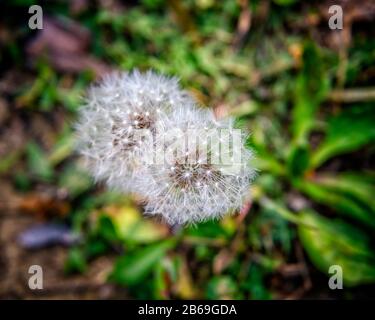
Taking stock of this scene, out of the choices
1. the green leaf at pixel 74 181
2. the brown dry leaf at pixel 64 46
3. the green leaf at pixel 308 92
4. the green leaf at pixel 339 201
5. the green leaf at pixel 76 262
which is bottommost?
the green leaf at pixel 76 262

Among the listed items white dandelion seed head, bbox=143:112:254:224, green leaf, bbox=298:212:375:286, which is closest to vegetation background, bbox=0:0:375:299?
green leaf, bbox=298:212:375:286

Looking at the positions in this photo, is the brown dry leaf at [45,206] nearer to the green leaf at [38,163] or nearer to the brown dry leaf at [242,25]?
the green leaf at [38,163]

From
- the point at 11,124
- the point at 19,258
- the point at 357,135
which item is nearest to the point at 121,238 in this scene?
the point at 19,258

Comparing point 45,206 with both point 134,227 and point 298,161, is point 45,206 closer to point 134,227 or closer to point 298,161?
point 134,227

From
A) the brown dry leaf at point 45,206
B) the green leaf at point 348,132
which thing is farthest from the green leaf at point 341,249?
the brown dry leaf at point 45,206

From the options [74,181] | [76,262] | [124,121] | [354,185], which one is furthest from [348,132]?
[76,262]
